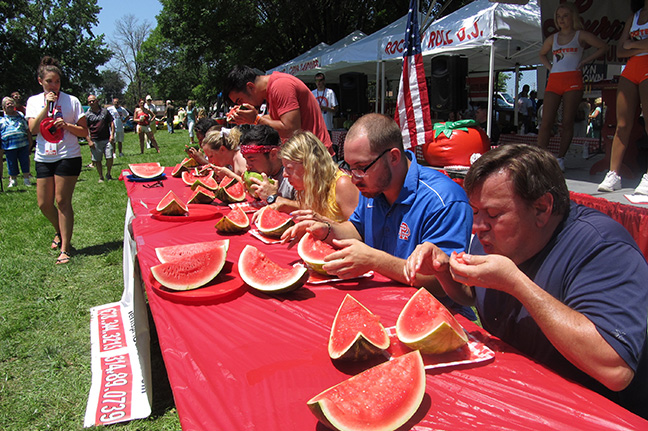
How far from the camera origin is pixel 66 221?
573 centimetres

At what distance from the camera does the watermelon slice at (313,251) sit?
2.26 metres

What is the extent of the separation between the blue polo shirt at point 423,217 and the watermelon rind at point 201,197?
2086 mm

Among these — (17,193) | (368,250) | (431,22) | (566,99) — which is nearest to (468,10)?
(431,22)

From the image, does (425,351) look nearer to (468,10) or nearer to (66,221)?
(66,221)

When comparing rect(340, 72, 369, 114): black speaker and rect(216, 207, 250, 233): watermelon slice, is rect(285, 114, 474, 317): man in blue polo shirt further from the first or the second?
rect(340, 72, 369, 114): black speaker

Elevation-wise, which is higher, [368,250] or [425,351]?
[368,250]

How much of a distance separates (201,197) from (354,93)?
42.7 feet

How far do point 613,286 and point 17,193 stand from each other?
13077 millimetres

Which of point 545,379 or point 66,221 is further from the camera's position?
point 66,221

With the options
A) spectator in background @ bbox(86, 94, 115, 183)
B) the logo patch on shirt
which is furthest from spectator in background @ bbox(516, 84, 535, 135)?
the logo patch on shirt

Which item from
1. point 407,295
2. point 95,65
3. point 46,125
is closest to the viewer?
point 407,295

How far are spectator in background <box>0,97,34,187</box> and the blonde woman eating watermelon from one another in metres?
10.3

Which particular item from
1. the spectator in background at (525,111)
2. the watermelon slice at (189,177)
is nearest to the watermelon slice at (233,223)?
the watermelon slice at (189,177)

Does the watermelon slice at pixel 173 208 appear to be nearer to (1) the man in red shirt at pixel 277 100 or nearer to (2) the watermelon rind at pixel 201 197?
(2) the watermelon rind at pixel 201 197
